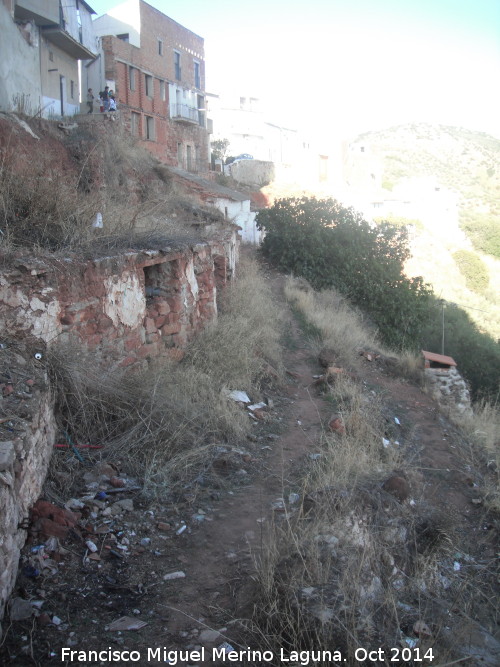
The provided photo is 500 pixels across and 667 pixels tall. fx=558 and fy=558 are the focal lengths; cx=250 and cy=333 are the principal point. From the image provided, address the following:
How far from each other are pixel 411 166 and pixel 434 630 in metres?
71.8

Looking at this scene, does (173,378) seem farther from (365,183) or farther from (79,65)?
(365,183)

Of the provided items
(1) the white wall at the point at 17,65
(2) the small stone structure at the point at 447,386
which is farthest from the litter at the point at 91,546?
(1) the white wall at the point at 17,65

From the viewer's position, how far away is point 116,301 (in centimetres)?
594

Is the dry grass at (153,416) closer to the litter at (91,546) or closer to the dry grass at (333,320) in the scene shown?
the litter at (91,546)

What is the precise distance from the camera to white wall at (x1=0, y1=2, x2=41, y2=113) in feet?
50.6

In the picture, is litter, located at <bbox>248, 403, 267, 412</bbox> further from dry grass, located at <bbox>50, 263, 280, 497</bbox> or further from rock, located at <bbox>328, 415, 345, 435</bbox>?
rock, located at <bbox>328, 415, 345, 435</bbox>

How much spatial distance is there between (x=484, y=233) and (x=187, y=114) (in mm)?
21602

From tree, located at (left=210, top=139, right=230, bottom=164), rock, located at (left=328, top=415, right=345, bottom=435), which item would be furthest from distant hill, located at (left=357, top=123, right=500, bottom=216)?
rock, located at (left=328, top=415, right=345, bottom=435)

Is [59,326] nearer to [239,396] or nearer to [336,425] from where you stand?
[239,396]

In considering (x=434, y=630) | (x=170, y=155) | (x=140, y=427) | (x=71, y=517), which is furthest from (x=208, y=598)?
(x=170, y=155)

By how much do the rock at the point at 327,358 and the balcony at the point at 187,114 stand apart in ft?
69.9

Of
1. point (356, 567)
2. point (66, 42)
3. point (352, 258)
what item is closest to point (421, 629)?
point (356, 567)

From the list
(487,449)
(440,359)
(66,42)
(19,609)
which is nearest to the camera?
(19,609)

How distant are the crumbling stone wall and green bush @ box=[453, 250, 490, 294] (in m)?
18.7
